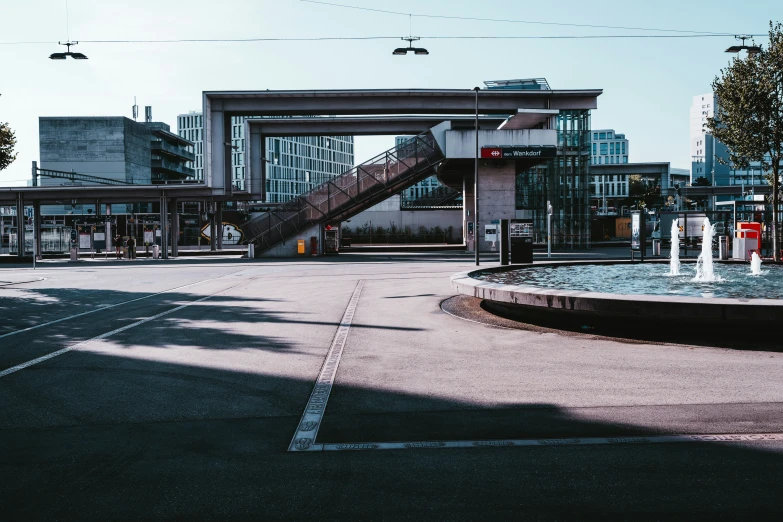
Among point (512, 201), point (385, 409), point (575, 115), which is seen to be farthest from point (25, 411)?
point (575, 115)

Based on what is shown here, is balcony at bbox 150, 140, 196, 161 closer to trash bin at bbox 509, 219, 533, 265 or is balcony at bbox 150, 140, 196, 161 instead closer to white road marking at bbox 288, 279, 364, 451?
trash bin at bbox 509, 219, 533, 265

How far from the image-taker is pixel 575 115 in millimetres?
49312

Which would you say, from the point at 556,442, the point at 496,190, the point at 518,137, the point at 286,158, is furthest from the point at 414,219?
the point at 286,158

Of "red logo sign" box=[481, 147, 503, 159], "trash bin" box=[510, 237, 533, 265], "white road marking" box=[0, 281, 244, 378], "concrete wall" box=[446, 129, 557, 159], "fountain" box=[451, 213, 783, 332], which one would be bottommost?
"white road marking" box=[0, 281, 244, 378]

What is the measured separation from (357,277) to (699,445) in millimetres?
19283

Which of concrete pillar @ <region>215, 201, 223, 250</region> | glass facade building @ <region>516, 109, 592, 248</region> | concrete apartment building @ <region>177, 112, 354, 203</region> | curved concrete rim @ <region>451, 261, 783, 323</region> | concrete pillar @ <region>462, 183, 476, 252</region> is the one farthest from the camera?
concrete apartment building @ <region>177, 112, 354, 203</region>

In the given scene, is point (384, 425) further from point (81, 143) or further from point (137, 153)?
point (137, 153)

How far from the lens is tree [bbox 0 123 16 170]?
101ft

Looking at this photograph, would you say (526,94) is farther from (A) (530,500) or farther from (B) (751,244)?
(A) (530,500)

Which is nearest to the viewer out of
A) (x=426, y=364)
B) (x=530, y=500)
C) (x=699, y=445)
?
(x=530, y=500)

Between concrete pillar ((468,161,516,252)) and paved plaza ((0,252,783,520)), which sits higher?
concrete pillar ((468,161,516,252))

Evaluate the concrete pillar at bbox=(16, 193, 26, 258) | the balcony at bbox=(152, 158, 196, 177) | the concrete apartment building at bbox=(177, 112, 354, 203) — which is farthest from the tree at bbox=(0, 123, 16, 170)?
the concrete apartment building at bbox=(177, 112, 354, 203)

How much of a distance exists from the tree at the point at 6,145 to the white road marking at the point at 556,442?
102 feet

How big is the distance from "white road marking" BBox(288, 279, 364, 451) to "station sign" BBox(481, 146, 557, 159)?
30312 mm
